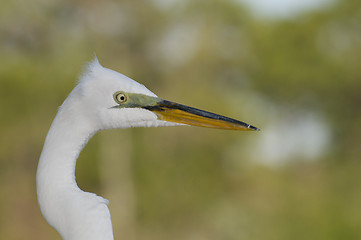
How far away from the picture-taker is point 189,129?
15484 millimetres

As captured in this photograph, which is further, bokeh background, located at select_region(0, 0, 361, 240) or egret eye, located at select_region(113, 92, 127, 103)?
bokeh background, located at select_region(0, 0, 361, 240)

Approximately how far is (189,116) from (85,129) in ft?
1.78

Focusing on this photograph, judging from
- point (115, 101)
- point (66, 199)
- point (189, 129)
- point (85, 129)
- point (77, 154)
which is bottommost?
point (66, 199)

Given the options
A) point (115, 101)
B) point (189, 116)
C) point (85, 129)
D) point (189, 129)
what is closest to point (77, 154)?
point (85, 129)

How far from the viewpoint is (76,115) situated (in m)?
2.18

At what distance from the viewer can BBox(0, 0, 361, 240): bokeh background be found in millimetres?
14102

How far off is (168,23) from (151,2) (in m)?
0.93

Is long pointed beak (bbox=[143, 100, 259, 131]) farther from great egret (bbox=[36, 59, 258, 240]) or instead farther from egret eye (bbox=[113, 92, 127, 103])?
egret eye (bbox=[113, 92, 127, 103])

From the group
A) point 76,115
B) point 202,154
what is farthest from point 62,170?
point 202,154

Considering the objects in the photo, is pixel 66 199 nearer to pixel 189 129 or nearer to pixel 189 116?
pixel 189 116

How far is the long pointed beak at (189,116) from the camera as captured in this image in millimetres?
2344

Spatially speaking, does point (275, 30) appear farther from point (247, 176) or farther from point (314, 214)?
point (314, 214)

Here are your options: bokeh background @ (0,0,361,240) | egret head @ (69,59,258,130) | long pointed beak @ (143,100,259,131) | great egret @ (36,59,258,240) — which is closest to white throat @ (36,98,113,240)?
great egret @ (36,59,258,240)

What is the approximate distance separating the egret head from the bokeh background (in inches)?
449
